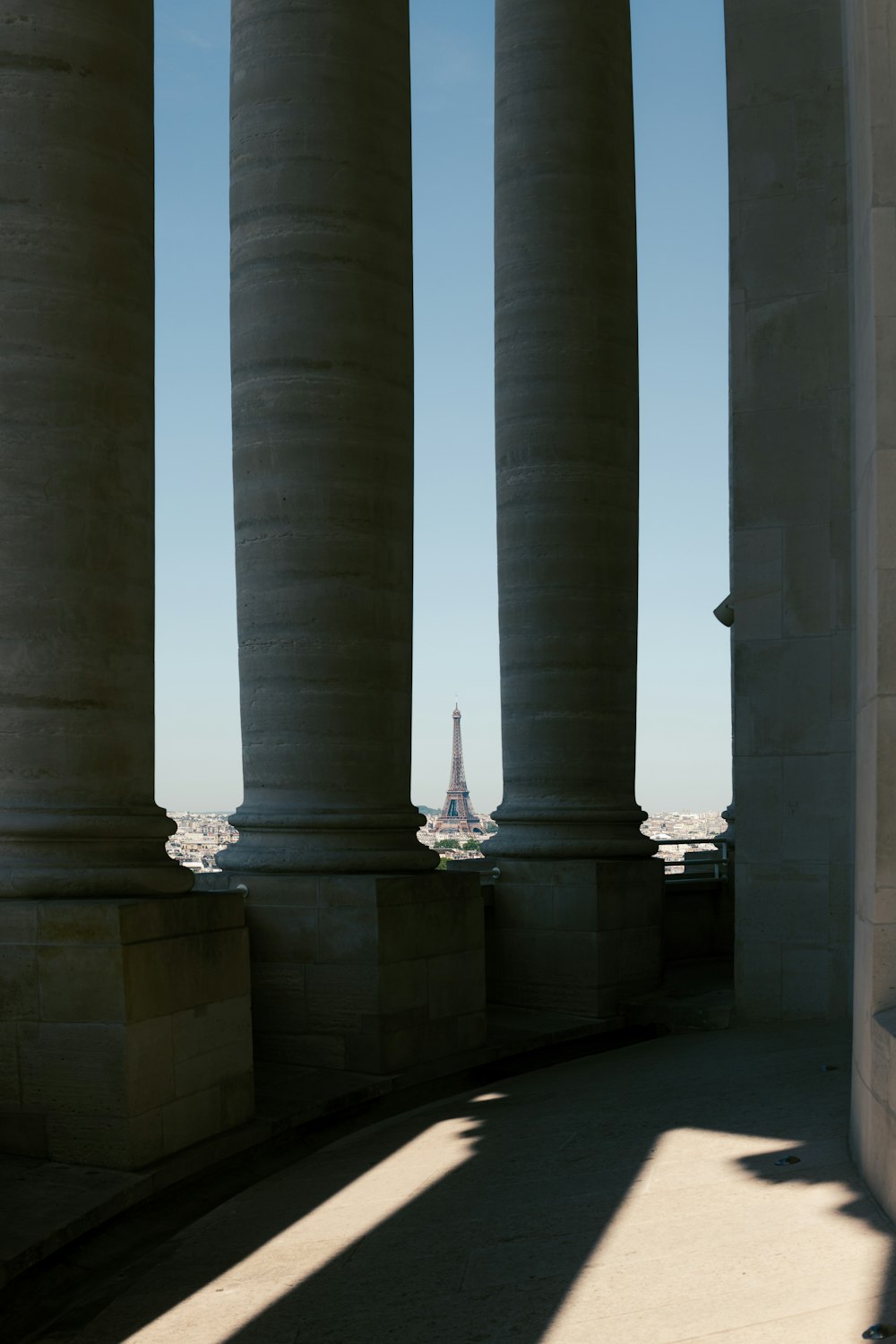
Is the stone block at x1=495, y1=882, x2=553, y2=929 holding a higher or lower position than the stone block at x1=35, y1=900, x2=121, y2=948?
lower

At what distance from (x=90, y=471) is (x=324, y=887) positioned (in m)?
22.1

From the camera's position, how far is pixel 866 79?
1544 inches

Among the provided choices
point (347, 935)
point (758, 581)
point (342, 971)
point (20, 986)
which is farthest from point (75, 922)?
point (758, 581)

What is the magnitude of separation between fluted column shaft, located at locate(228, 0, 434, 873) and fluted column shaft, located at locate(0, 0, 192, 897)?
13.6 meters

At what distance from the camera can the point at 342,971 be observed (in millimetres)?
66250

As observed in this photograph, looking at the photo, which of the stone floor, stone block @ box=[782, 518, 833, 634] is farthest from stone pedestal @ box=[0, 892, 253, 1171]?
stone block @ box=[782, 518, 833, 634]

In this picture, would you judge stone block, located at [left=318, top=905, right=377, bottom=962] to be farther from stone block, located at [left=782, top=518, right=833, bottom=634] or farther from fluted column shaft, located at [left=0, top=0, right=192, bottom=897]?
stone block, located at [left=782, top=518, right=833, bottom=634]

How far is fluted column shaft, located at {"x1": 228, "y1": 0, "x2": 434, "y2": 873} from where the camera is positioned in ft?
227

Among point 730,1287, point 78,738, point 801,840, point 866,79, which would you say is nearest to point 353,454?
point 78,738

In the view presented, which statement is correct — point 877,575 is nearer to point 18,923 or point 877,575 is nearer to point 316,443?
point 18,923

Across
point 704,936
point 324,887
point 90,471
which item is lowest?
point 704,936

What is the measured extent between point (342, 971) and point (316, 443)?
23897 millimetres

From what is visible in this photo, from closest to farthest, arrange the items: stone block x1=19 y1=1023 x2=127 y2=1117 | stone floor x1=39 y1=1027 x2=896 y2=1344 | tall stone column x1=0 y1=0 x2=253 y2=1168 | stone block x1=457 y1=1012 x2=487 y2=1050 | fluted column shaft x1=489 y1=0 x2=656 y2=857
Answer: stone floor x1=39 y1=1027 x2=896 y2=1344 < stone block x1=19 y1=1023 x2=127 y2=1117 < tall stone column x1=0 y1=0 x2=253 y2=1168 < stone block x1=457 y1=1012 x2=487 y2=1050 < fluted column shaft x1=489 y1=0 x2=656 y2=857

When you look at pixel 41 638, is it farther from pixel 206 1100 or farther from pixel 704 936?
pixel 704 936
